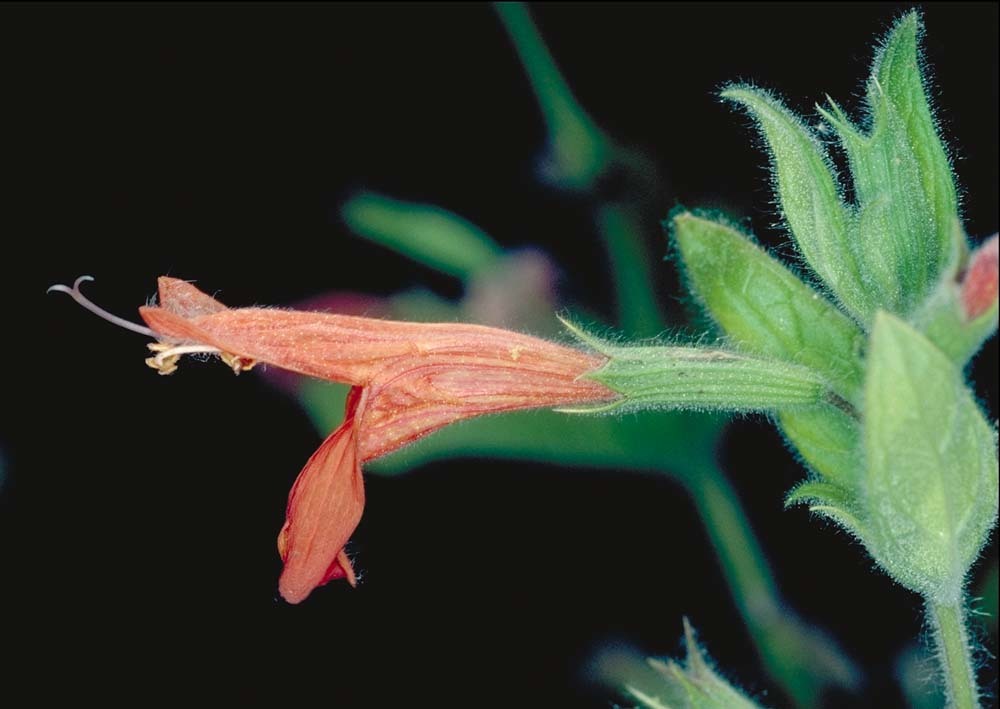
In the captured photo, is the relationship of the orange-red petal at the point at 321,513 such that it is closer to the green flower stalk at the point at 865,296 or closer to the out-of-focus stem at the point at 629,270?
the green flower stalk at the point at 865,296

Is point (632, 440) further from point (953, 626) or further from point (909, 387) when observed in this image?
point (909, 387)

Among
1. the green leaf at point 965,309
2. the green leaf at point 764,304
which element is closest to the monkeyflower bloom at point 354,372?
the green leaf at point 764,304

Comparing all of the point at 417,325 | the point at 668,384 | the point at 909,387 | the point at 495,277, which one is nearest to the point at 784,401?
the point at 668,384

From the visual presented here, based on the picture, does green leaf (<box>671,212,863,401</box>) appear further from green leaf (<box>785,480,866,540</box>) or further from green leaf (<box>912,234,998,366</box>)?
green leaf (<box>912,234,998,366</box>)

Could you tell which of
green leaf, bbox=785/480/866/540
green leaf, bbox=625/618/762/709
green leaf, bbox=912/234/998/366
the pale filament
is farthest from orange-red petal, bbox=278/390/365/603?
green leaf, bbox=912/234/998/366

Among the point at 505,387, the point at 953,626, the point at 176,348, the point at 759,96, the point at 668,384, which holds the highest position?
the point at 176,348

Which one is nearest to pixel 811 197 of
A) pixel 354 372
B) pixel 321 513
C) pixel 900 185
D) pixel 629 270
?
pixel 900 185

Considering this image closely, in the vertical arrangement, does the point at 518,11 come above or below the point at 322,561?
above
